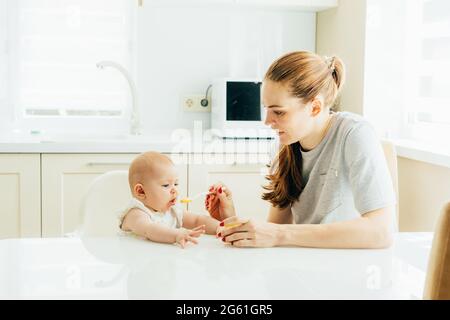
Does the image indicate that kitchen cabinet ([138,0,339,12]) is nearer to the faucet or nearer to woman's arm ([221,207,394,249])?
the faucet

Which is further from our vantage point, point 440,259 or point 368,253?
point 368,253

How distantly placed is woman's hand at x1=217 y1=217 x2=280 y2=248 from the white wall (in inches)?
79.7

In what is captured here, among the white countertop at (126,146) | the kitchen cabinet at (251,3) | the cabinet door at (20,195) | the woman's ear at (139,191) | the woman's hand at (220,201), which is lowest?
the cabinet door at (20,195)

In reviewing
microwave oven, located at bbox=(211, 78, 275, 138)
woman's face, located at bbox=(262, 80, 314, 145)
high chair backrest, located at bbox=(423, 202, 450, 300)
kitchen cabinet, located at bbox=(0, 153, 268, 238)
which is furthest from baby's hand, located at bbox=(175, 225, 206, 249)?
microwave oven, located at bbox=(211, 78, 275, 138)

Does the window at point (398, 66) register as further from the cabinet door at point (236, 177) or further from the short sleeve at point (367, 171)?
the short sleeve at point (367, 171)

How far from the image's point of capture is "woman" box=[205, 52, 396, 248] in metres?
1.52

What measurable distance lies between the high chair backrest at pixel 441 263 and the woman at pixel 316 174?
0.56 metres

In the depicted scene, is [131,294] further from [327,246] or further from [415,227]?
[415,227]

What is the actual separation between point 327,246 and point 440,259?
58 cm

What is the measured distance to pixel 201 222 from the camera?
5.76 feet

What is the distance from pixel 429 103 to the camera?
2.89m

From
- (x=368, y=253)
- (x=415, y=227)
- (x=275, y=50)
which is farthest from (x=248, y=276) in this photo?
(x=275, y=50)

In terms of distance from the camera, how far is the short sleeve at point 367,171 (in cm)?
161

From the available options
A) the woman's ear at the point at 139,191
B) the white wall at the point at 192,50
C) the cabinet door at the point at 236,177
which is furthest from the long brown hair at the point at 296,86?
the white wall at the point at 192,50
